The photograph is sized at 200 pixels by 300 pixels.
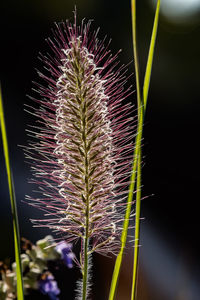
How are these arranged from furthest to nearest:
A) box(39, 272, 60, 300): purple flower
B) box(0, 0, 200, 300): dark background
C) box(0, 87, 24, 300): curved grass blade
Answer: box(0, 0, 200, 300): dark background → box(39, 272, 60, 300): purple flower → box(0, 87, 24, 300): curved grass blade

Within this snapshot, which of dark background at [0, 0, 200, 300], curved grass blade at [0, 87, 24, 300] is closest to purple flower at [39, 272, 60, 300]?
curved grass blade at [0, 87, 24, 300]

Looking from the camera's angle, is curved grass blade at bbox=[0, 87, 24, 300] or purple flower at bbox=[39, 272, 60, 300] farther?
purple flower at bbox=[39, 272, 60, 300]

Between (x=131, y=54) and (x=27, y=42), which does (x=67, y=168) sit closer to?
(x=27, y=42)

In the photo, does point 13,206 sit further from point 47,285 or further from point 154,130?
point 154,130

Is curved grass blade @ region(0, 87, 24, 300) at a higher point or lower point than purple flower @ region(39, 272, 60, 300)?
higher

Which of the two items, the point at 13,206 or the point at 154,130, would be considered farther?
the point at 154,130

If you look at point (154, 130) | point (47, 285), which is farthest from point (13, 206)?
point (154, 130)

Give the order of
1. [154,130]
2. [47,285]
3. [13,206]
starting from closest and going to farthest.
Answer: [13,206] < [47,285] < [154,130]

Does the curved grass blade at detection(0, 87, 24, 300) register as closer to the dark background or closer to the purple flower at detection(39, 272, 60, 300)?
the purple flower at detection(39, 272, 60, 300)

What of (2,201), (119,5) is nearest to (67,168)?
(2,201)
